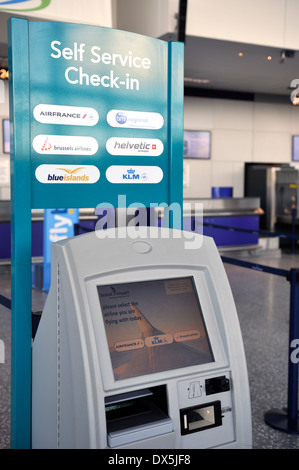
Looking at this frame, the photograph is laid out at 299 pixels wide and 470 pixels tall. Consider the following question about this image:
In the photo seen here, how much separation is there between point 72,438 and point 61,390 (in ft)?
0.39

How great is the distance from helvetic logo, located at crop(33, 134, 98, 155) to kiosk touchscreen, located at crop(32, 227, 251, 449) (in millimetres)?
337

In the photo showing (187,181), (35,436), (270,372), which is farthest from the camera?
(187,181)

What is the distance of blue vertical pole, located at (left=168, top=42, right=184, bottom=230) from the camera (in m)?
1.67

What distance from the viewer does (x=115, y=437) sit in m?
1.19

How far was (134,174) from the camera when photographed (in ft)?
5.43

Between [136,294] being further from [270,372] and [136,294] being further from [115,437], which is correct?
[270,372]

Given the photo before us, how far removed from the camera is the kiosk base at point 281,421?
2646 millimetres

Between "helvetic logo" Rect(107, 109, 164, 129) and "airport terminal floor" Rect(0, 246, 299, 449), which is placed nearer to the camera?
"helvetic logo" Rect(107, 109, 164, 129)

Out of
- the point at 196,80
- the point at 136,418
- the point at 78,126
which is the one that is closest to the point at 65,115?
the point at 78,126

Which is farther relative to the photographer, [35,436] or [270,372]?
[270,372]

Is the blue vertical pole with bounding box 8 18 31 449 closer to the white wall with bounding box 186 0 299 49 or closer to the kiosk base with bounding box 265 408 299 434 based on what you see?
the kiosk base with bounding box 265 408 299 434

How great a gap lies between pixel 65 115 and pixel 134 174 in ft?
0.98

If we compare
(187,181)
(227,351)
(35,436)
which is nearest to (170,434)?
(227,351)

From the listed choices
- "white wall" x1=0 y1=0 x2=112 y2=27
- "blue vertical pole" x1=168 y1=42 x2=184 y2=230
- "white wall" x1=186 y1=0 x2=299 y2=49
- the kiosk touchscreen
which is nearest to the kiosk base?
the kiosk touchscreen
